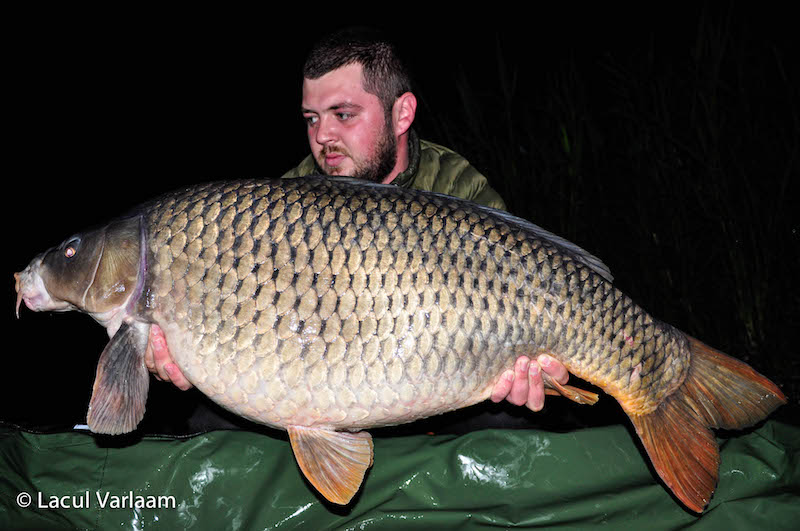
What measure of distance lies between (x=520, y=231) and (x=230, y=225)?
60 centimetres

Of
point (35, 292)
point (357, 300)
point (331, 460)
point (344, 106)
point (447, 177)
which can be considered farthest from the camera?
point (447, 177)

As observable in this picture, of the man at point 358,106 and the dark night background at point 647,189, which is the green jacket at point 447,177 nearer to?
the man at point 358,106

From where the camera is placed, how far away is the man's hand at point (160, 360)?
1319 mm

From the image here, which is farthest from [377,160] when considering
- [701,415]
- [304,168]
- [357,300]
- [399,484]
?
[701,415]

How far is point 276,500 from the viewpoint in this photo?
1489 mm

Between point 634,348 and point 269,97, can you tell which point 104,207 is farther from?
point 634,348

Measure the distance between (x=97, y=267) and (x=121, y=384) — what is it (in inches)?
10.0

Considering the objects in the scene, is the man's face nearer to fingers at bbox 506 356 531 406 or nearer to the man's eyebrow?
the man's eyebrow

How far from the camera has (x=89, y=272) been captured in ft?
4.48

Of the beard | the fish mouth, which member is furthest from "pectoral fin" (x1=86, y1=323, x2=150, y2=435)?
the beard

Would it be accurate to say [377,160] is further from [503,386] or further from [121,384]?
[121,384]

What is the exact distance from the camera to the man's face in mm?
1882

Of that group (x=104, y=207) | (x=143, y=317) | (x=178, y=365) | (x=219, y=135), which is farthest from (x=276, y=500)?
(x=219, y=135)

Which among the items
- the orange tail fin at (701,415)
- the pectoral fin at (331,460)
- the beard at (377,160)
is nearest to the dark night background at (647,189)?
the orange tail fin at (701,415)
